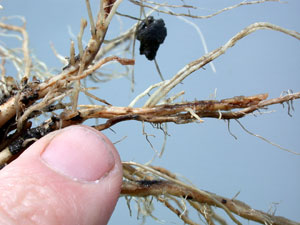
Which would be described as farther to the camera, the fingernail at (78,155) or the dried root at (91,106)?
the dried root at (91,106)

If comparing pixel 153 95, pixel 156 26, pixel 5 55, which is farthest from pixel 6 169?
pixel 5 55

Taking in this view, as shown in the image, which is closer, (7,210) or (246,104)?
(7,210)

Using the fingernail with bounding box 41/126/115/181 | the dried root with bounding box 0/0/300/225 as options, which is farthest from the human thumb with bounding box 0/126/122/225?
the dried root with bounding box 0/0/300/225

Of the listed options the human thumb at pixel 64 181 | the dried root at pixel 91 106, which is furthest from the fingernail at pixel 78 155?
the dried root at pixel 91 106

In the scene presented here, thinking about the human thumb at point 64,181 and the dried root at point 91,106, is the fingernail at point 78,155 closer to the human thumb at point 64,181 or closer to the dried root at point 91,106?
the human thumb at point 64,181

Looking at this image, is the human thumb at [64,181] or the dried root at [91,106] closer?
the human thumb at [64,181]

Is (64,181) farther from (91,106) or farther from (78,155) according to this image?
(91,106)

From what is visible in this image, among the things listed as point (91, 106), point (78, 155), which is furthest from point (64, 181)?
point (91, 106)

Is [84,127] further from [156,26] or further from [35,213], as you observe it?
[156,26]
